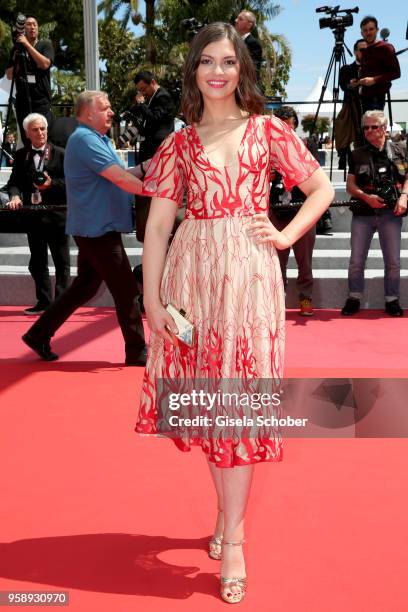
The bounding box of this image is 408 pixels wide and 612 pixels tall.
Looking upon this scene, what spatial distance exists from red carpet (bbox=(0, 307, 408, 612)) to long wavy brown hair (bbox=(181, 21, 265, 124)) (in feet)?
5.11

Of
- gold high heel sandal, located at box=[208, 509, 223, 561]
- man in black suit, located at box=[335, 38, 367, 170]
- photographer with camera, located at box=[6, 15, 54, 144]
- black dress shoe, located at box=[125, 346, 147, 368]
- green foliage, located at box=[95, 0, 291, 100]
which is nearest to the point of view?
gold high heel sandal, located at box=[208, 509, 223, 561]

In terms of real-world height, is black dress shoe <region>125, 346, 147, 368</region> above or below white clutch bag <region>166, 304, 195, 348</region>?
below

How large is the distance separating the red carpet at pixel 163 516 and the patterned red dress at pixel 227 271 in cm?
47

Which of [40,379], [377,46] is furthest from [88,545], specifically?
[377,46]

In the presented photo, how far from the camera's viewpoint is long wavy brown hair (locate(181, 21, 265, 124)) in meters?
2.81

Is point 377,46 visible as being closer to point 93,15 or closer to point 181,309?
point 93,15

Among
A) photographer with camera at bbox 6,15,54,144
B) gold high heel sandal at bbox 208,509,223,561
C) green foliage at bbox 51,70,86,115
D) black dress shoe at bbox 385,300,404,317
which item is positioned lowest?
black dress shoe at bbox 385,300,404,317

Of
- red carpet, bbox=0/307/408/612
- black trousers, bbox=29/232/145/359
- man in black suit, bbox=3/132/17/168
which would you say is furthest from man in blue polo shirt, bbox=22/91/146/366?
man in black suit, bbox=3/132/17/168

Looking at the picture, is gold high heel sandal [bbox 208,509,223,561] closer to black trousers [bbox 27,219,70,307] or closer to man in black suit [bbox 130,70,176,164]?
black trousers [bbox 27,219,70,307]

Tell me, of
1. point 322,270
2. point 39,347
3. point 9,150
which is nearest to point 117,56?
point 9,150

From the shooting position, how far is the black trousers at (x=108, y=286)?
5887mm

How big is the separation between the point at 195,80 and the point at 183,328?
0.84m

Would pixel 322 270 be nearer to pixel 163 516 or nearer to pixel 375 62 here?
pixel 375 62
